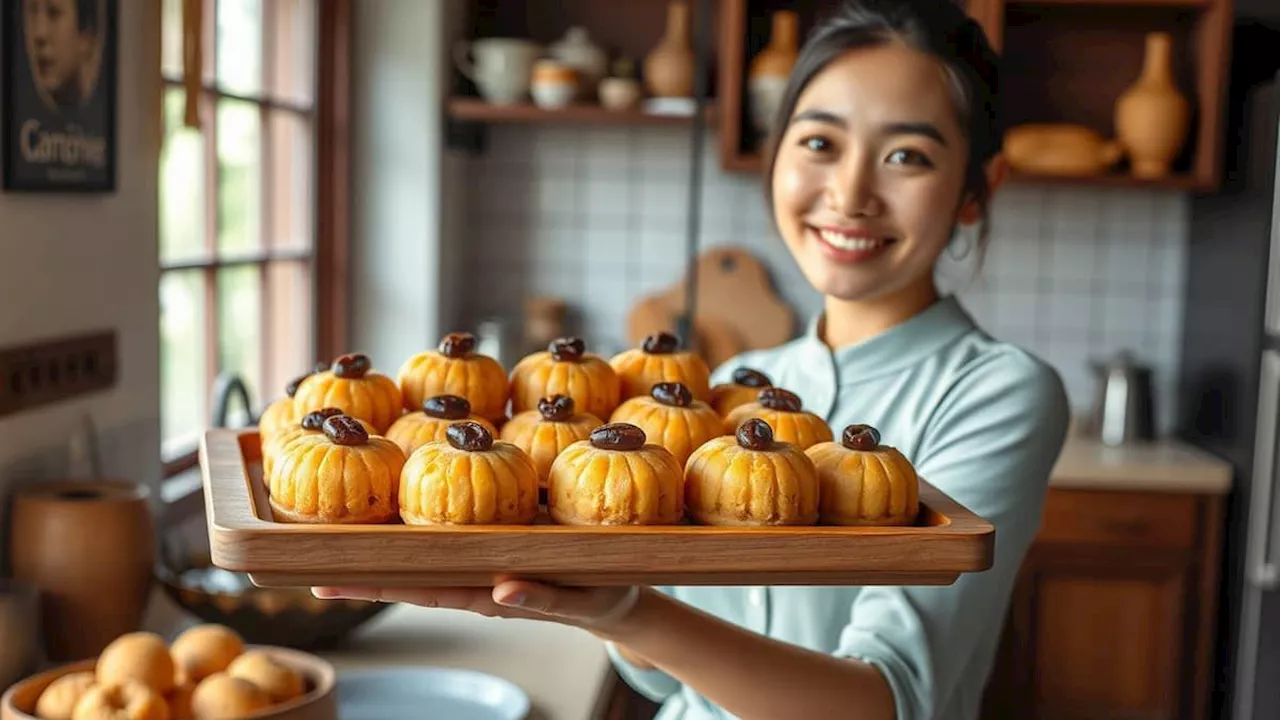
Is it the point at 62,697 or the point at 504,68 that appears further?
the point at 504,68

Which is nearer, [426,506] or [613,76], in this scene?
[426,506]

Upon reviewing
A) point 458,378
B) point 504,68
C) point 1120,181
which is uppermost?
point 504,68

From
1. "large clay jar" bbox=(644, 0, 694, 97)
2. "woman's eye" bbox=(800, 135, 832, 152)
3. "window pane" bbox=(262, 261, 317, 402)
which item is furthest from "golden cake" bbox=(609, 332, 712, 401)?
"large clay jar" bbox=(644, 0, 694, 97)

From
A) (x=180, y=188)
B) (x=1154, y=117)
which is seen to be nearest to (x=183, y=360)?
(x=180, y=188)

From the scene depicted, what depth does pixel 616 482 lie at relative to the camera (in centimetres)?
90

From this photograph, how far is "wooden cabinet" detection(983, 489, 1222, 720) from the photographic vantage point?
3.19m

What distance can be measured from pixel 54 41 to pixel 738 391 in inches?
43.0

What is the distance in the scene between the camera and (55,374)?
73.2 inches

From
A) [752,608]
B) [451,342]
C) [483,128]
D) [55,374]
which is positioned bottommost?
[752,608]

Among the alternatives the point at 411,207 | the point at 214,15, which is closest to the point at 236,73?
the point at 214,15

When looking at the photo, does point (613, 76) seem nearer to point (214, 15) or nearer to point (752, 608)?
point (214, 15)

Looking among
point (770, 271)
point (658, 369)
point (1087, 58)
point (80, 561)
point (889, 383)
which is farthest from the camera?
point (770, 271)

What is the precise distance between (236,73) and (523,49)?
825 mm

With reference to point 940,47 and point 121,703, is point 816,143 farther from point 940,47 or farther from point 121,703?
point 121,703
